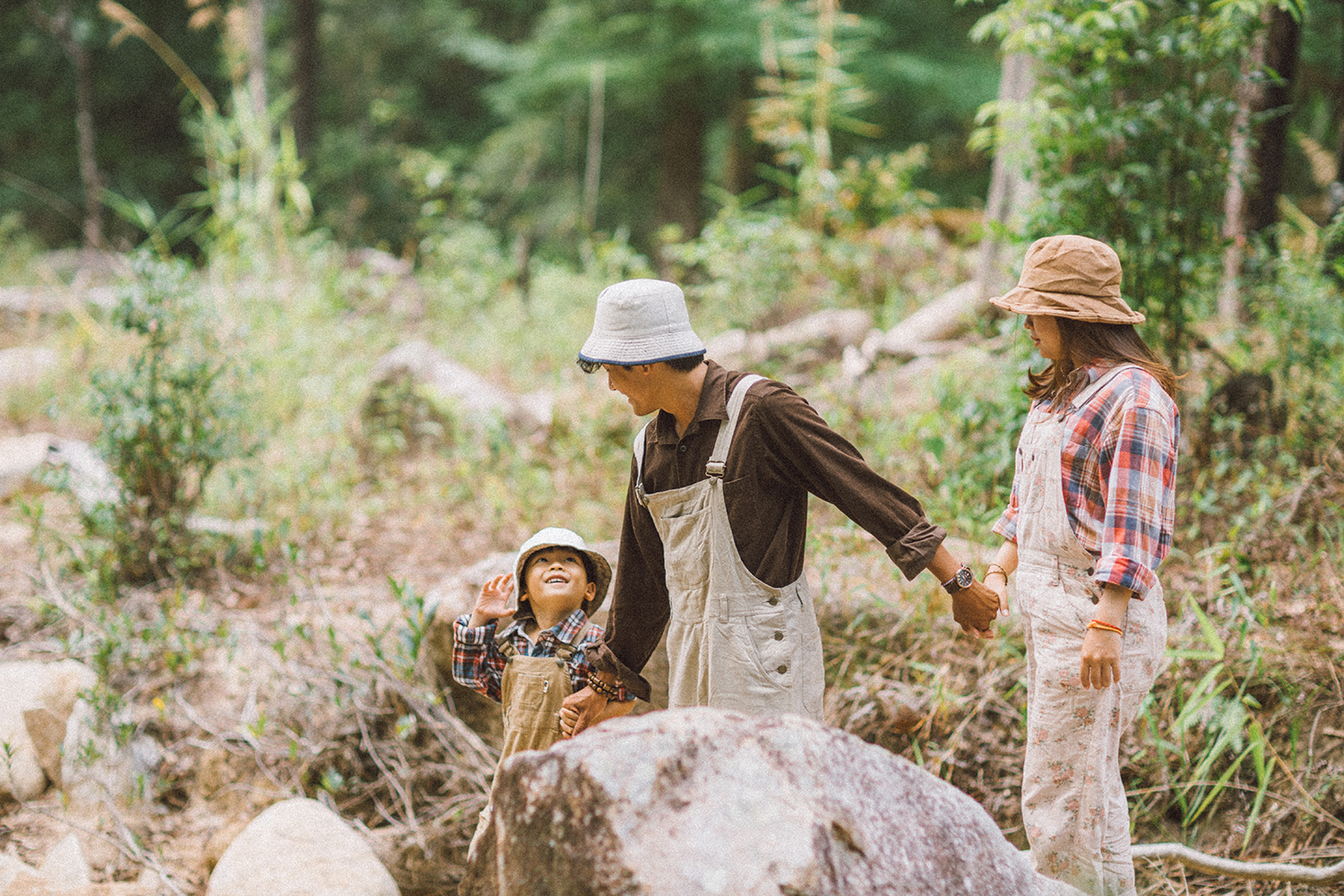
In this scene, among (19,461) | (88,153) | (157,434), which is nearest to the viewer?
(157,434)

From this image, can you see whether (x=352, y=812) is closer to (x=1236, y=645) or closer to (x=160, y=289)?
(x=160, y=289)

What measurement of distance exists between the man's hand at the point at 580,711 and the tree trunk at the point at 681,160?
28.5ft

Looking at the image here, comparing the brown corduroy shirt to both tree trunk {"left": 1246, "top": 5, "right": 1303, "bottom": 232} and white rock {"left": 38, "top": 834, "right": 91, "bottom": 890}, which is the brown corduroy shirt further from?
tree trunk {"left": 1246, "top": 5, "right": 1303, "bottom": 232}

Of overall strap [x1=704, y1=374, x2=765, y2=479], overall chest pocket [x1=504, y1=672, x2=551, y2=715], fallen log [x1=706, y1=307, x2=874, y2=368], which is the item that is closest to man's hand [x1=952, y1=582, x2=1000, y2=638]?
overall strap [x1=704, y1=374, x2=765, y2=479]

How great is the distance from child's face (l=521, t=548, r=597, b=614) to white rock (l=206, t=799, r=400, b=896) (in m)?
1.07

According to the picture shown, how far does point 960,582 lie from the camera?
197 centimetres

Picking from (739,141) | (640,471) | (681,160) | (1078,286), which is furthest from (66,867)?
(739,141)

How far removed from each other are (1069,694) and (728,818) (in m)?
0.94

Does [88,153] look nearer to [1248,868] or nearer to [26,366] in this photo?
Answer: [26,366]

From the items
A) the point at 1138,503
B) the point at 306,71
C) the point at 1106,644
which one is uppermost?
the point at 306,71

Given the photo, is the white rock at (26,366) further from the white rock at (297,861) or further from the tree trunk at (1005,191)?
the tree trunk at (1005,191)

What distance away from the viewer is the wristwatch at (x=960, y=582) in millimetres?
1964

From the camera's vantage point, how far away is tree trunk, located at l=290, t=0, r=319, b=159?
10.8m

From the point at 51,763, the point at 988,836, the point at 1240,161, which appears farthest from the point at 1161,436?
the point at 51,763
